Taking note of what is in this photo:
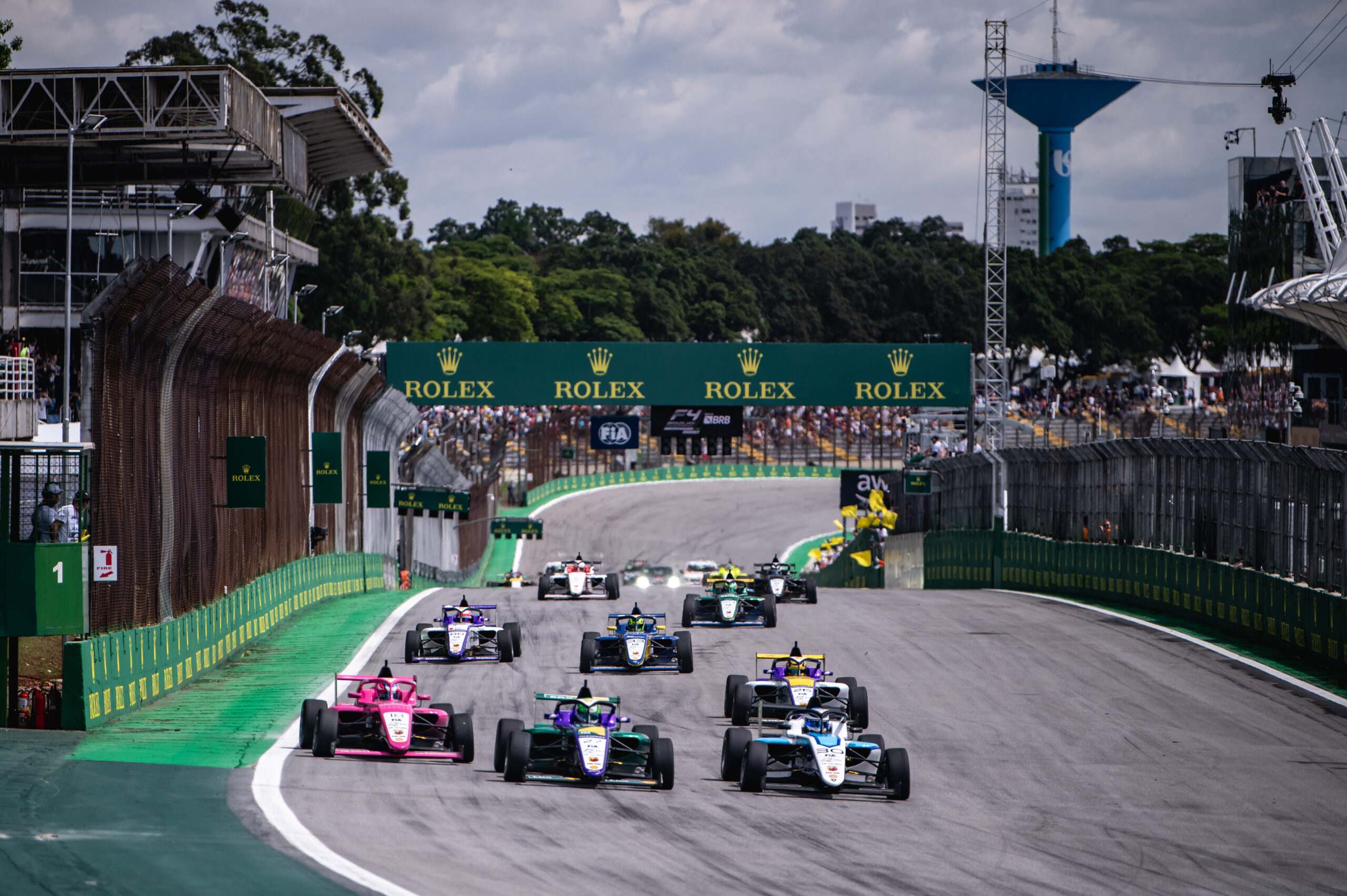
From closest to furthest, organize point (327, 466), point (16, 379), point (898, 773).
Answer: point (898, 773) → point (16, 379) → point (327, 466)

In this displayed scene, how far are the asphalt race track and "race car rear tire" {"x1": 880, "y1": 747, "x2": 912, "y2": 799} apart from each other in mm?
165

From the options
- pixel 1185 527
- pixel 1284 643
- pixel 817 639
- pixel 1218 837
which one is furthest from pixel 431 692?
pixel 1185 527

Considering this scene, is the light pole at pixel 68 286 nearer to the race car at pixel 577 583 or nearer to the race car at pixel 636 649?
the race car at pixel 636 649

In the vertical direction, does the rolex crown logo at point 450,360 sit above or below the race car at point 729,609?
above

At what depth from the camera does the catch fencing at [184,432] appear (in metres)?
16.6

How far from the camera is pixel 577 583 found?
29.6 meters

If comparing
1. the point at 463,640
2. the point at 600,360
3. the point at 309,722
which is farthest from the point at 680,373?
the point at 309,722

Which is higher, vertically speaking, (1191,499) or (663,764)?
(1191,499)

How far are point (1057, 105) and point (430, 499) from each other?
97.9 meters

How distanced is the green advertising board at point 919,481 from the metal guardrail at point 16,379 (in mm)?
23299

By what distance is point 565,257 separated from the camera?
11719 centimetres

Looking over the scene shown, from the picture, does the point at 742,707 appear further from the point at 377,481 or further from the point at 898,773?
the point at 377,481

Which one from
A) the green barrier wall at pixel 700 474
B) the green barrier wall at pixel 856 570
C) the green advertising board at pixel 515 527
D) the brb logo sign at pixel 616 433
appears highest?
the brb logo sign at pixel 616 433

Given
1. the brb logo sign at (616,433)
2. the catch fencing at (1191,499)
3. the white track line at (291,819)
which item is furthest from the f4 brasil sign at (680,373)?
the white track line at (291,819)
